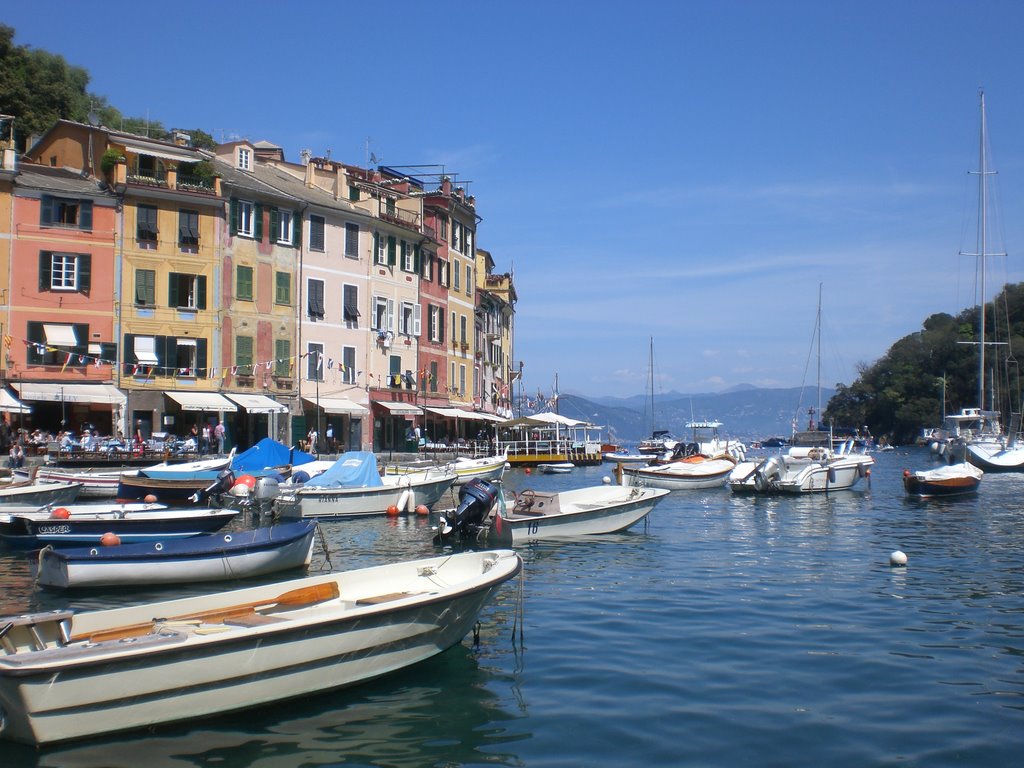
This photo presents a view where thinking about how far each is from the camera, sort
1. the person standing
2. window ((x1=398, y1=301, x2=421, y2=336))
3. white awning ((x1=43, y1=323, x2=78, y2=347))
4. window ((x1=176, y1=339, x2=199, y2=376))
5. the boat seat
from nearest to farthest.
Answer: the boat seat → white awning ((x1=43, y1=323, x2=78, y2=347)) → the person standing → window ((x1=176, y1=339, x2=199, y2=376)) → window ((x1=398, y1=301, x2=421, y2=336))

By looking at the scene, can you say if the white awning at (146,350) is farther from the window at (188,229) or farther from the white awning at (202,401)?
the window at (188,229)

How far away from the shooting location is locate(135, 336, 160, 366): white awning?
137 feet

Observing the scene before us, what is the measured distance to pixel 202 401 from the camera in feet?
139

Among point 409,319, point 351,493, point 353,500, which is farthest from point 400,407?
point 351,493

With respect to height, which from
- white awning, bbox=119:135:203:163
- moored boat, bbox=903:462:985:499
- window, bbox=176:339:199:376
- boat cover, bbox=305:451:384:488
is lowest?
moored boat, bbox=903:462:985:499

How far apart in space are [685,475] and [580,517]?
19.3m

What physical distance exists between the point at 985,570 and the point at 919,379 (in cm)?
10603

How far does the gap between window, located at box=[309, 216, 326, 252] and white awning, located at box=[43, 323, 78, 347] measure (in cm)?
1294

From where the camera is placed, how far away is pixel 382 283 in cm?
5341

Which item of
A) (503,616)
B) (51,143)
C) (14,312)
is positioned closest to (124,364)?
(14,312)

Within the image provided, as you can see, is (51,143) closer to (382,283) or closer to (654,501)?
(382,283)

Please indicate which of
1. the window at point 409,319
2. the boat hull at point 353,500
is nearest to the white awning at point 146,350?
the window at point 409,319

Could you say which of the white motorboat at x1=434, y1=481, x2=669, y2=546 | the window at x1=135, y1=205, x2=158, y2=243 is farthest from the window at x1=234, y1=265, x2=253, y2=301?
the white motorboat at x1=434, y1=481, x2=669, y2=546

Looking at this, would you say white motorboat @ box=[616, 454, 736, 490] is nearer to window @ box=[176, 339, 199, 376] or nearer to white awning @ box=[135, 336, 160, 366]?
window @ box=[176, 339, 199, 376]
